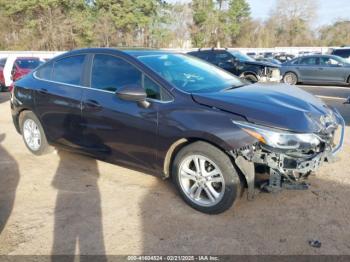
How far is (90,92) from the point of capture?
4543 mm

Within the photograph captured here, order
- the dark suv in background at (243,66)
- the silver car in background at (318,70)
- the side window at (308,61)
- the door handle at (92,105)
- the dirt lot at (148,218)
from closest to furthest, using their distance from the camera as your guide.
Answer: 1. the dirt lot at (148,218)
2. the door handle at (92,105)
3. the dark suv in background at (243,66)
4. the silver car in background at (318,70)
5. the side window at (308,61)

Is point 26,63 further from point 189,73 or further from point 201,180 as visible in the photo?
point 201,180

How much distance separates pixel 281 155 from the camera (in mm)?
3414

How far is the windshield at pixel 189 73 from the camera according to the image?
4.14m

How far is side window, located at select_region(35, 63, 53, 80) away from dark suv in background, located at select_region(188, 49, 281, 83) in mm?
8476

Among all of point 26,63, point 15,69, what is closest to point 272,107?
point 15,69

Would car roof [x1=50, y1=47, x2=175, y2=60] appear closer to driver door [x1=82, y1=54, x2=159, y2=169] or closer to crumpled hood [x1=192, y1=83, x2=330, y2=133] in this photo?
driver door [x1=82, y1=54, x2=159, y2=169]

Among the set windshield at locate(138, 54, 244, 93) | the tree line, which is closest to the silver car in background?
windshield at locate(138, 54, 244, 93)

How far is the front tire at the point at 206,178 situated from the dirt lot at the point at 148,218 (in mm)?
146

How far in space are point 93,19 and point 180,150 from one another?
45.4 m

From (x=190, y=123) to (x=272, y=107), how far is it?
0.81m

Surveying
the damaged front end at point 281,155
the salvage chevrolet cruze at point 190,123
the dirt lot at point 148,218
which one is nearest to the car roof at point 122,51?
the salvage chevrolet cruze at point 190,123

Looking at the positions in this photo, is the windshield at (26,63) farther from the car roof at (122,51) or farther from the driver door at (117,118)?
the driver door at (117,118)

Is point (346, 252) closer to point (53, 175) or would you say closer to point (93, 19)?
point (53, 175)
